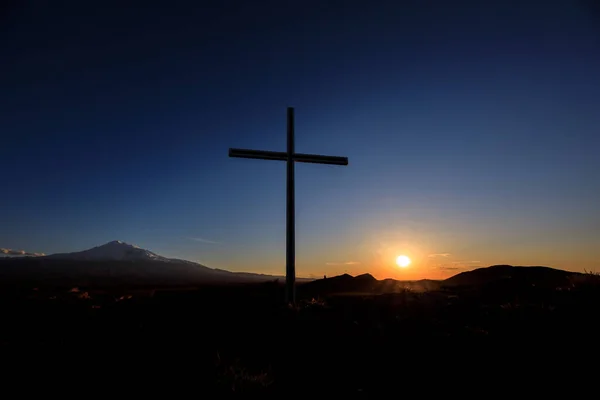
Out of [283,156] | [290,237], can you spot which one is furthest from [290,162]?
[290,237]

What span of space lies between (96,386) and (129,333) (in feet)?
10.1

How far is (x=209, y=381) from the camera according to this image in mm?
5992

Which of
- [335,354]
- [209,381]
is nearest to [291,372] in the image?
[335,354]

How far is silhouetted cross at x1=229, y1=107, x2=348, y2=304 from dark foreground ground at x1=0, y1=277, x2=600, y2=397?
1.50 metres

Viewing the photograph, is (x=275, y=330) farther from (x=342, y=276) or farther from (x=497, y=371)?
(x=342, y=276)

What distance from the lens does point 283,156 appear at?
1393 centimetres

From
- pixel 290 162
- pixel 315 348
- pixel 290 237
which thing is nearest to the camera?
pixel 315 348

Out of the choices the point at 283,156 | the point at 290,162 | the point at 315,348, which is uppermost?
the point at 283,156

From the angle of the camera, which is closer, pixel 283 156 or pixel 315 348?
pixel 315 348

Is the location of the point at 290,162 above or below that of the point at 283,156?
below

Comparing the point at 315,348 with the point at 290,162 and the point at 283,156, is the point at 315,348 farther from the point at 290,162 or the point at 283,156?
the point at 283,156

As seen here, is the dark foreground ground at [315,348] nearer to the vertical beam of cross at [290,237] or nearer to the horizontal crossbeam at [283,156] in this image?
the vertical beam of cross at [290,237]

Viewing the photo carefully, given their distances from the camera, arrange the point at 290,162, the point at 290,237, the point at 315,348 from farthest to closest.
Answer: the point at 290,162 < the point at 290,237 < the point at 315,348

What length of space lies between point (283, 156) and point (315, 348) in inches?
306
